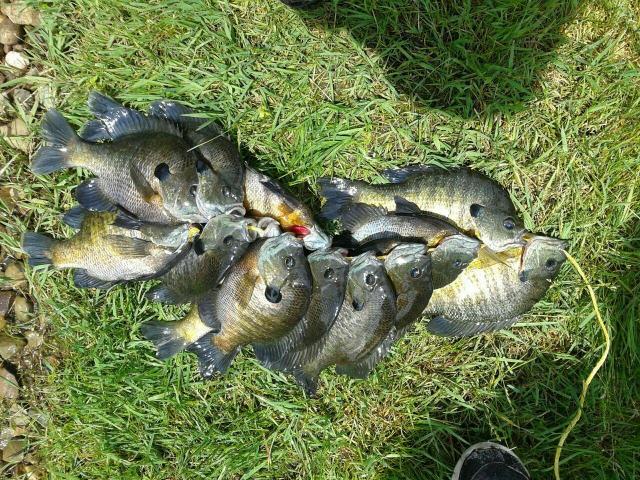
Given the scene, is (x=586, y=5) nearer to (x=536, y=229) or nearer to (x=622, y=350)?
(x=536, y=229)

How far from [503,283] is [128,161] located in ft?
8.06

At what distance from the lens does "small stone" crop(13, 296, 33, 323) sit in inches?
157

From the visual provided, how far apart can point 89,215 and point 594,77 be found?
11.6 ft

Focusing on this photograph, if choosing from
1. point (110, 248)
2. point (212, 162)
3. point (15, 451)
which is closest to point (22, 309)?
point (15, 451)

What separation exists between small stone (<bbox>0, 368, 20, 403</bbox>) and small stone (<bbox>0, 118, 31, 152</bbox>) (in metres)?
1.63

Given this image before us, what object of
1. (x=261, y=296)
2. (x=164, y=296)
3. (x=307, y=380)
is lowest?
(x=307, y=380)

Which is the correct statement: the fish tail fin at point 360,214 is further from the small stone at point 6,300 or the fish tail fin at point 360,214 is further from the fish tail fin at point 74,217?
the small stone at point 6,300

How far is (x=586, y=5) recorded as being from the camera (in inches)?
146

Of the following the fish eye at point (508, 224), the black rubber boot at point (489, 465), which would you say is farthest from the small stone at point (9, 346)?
the fish eye at point (508, 224)

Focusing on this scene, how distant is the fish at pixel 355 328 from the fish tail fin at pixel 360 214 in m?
0.35

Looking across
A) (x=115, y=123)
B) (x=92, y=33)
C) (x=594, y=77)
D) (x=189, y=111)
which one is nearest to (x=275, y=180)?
(x=189, y=111)

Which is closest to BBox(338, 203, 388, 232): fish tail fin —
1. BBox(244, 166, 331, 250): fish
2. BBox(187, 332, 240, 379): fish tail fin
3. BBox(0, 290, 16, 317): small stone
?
BBox(244, 166, 331, 250): fish

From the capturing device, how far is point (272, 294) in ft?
10.1

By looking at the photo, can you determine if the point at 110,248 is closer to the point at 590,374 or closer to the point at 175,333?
the point at 175,333
